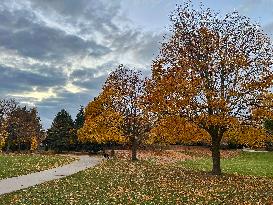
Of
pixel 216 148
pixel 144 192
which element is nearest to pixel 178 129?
pixel 216 148

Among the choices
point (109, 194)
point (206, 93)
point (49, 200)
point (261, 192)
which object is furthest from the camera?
point (206, 93)

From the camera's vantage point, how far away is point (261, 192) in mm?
21703

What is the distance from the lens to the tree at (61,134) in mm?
82125

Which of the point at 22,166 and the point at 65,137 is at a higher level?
the point at 65,137

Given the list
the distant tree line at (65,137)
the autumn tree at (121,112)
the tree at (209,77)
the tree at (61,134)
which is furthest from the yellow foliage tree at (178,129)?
the tree at (61,134)

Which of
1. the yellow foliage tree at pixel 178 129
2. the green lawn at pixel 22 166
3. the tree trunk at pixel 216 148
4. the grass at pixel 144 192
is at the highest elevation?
the yellow foliage tree at pixel 178 129

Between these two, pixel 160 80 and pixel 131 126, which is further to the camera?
pixel 131 126

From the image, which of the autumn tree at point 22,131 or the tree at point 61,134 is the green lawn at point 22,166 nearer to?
the tree at point 61,134

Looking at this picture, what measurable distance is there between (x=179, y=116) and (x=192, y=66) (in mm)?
3367

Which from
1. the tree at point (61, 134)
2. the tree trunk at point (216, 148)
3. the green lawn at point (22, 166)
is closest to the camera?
the tree trunk at point (216, 148)

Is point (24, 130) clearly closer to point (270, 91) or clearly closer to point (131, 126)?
point (131, 126)

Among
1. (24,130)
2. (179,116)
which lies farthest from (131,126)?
(24,130)

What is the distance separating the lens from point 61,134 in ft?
270

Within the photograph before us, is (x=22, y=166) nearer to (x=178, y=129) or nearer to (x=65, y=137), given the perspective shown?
(x=178, y=129)
